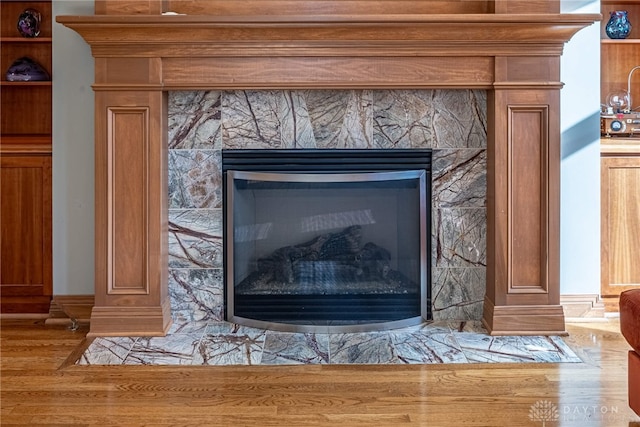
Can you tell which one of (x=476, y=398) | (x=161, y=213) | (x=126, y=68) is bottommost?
(x=476, y=398)

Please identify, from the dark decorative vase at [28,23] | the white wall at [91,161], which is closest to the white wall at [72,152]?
the white wall at [91,161]

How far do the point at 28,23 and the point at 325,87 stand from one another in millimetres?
1777

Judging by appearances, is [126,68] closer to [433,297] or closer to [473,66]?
[473,66]

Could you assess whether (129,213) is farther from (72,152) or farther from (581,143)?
(581,143)

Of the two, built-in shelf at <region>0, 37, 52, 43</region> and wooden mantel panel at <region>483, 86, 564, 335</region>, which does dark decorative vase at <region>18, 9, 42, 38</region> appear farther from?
wooden mantel panel at <region>483, 86, 564, 335</region>

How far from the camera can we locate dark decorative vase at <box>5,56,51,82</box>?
3650 mm

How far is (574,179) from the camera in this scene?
3488 mm

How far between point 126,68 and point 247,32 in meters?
0.60

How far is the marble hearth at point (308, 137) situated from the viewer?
3369 millimetres

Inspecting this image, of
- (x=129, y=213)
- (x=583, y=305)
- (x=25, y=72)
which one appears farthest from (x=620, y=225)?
(x=25, y=72)

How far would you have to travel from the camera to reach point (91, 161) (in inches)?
137

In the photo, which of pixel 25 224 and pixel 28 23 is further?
pixel 28 23

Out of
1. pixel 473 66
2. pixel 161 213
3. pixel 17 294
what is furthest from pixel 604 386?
pixel 17 294

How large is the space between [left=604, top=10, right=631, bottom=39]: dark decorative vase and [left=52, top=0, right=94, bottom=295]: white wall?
9.13ft
